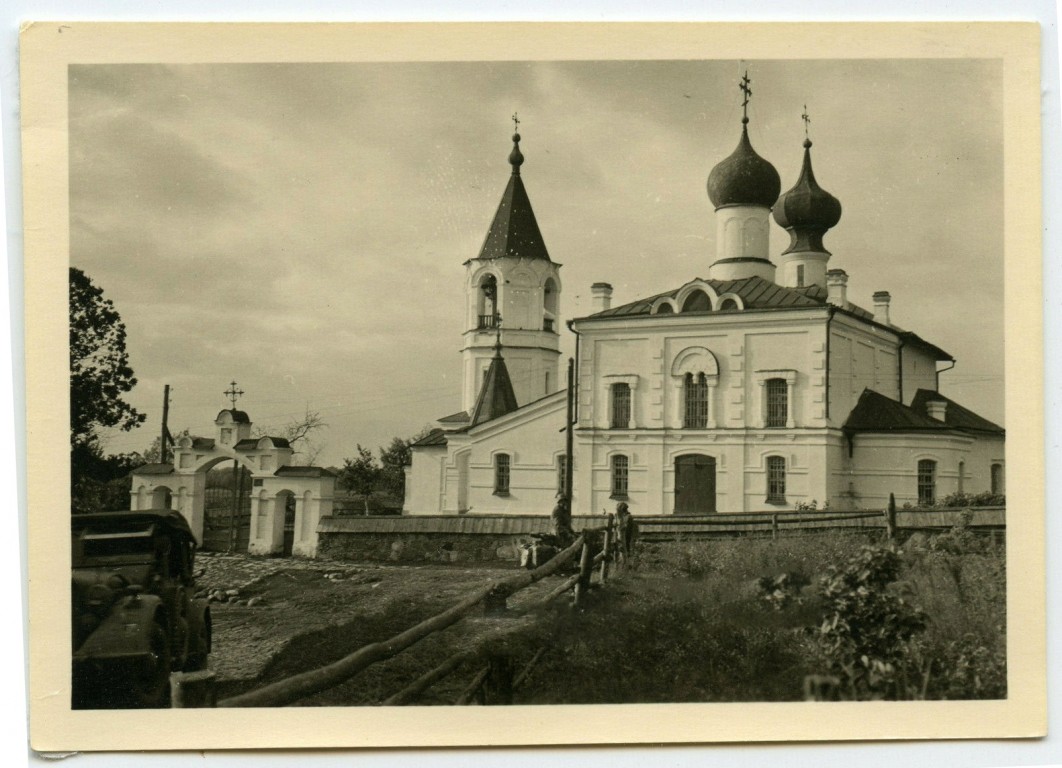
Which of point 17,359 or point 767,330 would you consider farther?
point 767,330

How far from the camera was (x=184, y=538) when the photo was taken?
6.37m

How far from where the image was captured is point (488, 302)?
6824 mm

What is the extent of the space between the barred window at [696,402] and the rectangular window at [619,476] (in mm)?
511

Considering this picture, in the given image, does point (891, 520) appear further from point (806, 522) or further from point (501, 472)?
point (501, 472)

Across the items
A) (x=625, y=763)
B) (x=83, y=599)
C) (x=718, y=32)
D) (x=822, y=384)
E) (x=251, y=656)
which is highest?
(x=718, y=32)

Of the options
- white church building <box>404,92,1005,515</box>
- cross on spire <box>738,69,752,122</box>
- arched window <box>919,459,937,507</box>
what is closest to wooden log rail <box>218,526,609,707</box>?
white church building <box>404,92,1005,515</box>

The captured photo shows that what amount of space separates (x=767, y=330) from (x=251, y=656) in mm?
4095

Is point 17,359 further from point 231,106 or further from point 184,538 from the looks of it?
point 231,106

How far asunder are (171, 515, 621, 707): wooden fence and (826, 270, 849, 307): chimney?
7.01 ft

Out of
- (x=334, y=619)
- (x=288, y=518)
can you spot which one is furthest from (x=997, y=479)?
(x=288, y=518)

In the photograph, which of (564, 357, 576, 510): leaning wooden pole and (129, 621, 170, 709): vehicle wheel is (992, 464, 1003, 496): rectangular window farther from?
(129, 621, 170, 709): vehicle wheel

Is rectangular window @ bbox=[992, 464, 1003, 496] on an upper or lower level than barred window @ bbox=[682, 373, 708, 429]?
lower

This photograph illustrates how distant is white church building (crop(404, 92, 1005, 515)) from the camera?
6.57 metres
